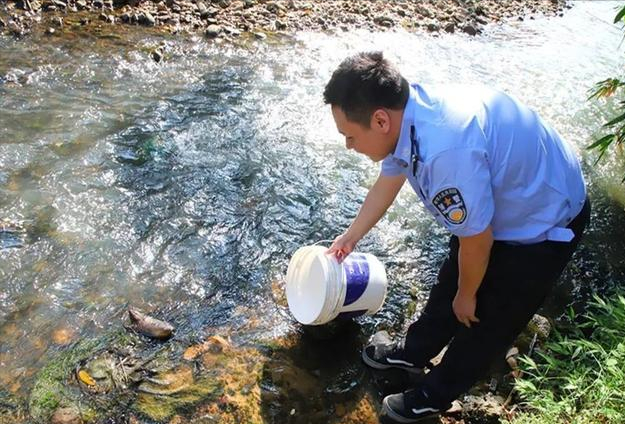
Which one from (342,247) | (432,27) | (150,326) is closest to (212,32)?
(432,27)

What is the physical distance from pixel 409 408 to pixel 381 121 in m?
1.50

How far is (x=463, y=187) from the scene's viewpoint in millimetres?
1819

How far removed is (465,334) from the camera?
7.86 feet

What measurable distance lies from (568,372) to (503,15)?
8077mm

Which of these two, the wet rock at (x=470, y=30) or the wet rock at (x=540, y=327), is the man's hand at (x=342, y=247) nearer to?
the wet rock at (x=540, y=327)

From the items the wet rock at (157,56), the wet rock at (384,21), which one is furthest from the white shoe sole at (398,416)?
the wet rock at (384,21)

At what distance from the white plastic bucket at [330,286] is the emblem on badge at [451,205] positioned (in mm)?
957

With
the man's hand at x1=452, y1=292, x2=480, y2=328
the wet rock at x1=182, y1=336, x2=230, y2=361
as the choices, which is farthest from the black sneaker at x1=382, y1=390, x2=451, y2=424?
the wet rock at x1=182, y1=336, x2=230, y2=361

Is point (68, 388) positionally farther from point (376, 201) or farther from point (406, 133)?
point (406, 133)

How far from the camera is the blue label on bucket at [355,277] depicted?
2.78 metres

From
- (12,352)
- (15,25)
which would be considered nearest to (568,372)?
(12,352)

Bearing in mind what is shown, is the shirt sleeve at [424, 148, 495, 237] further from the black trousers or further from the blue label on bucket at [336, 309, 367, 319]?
the blue label on bucket at [336, 309, 367, 319]

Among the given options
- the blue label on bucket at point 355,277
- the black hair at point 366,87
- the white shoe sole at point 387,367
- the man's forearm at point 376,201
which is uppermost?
the black hair at point 366,87

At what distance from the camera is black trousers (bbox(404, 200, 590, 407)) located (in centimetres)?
217
